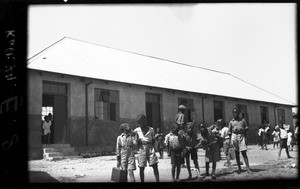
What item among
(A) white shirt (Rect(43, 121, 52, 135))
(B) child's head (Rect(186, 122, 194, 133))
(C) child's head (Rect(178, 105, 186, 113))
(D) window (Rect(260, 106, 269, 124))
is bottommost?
(B) child's head (Rect(186, 122, 194, 133))

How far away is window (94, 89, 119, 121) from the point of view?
34.5 ft

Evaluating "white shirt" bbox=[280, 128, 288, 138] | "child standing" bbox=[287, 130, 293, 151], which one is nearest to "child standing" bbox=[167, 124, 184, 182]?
"white shirt" bbox=[280, 128, 288, 138]

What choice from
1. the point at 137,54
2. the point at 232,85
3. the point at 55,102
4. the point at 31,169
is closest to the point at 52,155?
the point at 31,169

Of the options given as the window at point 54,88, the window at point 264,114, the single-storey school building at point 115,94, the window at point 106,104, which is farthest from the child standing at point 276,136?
the window at point 54,88

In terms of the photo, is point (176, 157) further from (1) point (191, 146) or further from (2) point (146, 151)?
(2) point (146, 151)

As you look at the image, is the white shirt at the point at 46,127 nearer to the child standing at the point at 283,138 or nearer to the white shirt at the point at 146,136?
the white shirt at the point at 146,136

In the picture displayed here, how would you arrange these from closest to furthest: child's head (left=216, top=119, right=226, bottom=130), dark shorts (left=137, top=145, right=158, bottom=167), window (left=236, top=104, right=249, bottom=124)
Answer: dark shorts (left=137, top=145, right=158, bottom=167) → child's head (left=216, top=119, right=226, bottom=130) → window (left=236, top=104, right=249, bottom=124)

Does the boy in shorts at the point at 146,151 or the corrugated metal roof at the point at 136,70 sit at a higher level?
the corrugated metal roof at the point at 136,70

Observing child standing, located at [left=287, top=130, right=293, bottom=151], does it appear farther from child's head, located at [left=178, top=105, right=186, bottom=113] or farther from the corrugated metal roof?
child's head, located at [left=178, top=105, right=186, bottom=113]

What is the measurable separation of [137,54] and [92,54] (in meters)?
1.26

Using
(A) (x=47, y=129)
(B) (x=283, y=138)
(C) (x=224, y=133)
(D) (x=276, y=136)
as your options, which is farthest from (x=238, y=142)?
(A) (x=47, y=129)

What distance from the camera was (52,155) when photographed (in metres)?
9.38

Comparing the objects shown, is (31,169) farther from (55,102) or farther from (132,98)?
(132,98)

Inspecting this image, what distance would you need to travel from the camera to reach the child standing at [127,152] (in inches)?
323
